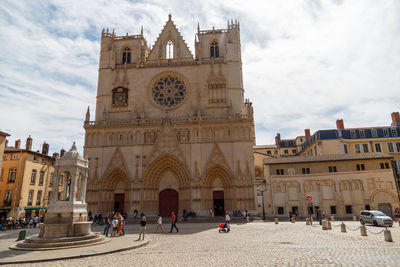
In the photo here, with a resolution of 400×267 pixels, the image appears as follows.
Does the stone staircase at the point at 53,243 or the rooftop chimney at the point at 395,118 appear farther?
the rooftop chimney at the point at 395,118

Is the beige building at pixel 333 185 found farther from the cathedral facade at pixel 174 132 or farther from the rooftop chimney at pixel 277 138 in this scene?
the rooftop chimney at pixel 277 138

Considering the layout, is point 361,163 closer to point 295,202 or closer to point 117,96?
point 295,202

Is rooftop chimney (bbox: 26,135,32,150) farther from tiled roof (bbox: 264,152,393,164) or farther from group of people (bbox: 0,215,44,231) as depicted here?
tiled roof (bbox: 264,152,393,164)

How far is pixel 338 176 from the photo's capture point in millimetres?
35812

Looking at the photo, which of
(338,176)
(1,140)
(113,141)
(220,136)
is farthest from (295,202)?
(1,140)

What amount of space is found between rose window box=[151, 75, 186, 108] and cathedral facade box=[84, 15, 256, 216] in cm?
14

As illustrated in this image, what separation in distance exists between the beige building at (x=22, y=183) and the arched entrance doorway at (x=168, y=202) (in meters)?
16.7

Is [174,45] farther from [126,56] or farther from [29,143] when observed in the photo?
[29,143]

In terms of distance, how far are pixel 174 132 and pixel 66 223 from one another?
20522 mm

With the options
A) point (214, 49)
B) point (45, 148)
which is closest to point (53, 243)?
point (214, 49)

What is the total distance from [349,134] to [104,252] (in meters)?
47.3

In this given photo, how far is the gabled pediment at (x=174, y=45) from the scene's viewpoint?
3966 centimetres

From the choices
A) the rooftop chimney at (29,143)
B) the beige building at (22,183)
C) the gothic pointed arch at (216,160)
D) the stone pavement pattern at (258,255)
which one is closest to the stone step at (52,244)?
the stone pavement pattern at (258,255)

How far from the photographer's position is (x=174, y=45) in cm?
4000
